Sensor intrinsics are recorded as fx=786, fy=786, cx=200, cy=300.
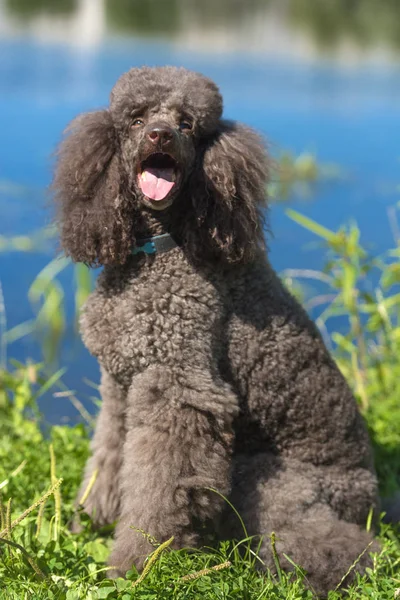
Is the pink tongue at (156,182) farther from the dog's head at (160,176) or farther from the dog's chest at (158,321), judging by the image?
the dog's chest at (158,321)

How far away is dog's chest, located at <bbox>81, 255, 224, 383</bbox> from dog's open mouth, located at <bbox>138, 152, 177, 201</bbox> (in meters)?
0.31

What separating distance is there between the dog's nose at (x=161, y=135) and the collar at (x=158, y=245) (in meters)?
0.40

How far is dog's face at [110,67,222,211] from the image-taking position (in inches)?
109

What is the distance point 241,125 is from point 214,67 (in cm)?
1110

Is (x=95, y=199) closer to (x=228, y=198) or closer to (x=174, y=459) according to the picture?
(x=228, y=198)

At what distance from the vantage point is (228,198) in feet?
9.43

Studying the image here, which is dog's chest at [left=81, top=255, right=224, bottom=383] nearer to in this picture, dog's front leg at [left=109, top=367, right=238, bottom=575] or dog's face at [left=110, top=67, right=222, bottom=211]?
dog's front leg at [left=109, top=367, right=238, bottom=575]

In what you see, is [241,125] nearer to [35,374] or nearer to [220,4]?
[35,374]

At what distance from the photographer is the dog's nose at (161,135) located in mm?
2658

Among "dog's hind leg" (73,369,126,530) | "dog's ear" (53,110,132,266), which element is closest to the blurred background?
"dog's ear" (53,110,132,266)

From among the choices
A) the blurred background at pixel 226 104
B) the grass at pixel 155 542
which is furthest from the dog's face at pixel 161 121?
the grass at pixel 155 542

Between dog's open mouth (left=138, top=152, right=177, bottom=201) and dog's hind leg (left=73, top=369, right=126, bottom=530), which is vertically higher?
dog's open mouth (left=138, top=152, right=177, bottom=201)

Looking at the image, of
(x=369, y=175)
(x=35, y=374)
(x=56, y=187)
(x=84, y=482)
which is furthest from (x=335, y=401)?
(x=369, y=175)

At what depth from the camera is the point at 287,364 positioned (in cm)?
306
